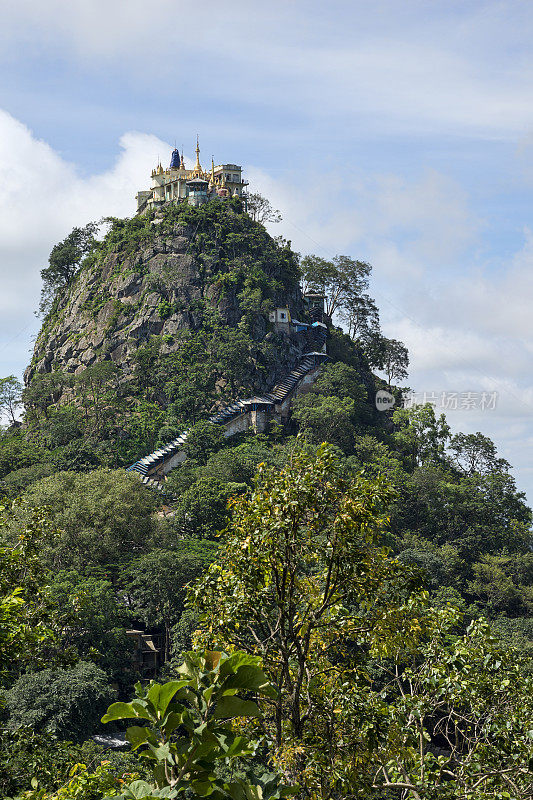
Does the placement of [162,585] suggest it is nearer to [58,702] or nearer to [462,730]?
[58,702]

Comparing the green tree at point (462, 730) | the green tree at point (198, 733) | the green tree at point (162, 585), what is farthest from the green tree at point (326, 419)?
the green tree at point (198, 733)

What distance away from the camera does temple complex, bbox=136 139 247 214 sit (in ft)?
252

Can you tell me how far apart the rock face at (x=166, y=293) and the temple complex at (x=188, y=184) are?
9.80ft

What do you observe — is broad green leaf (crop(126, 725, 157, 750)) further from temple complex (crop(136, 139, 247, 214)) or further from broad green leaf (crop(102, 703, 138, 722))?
temple complex (crop(136, 139, 247, 214))

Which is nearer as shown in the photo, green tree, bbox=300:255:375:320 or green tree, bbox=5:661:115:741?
green tree, bbox=5:661:115:741

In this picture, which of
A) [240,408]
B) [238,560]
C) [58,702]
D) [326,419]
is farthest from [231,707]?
[240,408]

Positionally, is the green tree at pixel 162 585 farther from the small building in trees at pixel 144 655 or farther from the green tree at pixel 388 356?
the green tree at pixel 388 356

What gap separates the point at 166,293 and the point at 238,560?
62610 mm

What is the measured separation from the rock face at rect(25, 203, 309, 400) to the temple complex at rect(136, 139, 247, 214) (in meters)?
2.99

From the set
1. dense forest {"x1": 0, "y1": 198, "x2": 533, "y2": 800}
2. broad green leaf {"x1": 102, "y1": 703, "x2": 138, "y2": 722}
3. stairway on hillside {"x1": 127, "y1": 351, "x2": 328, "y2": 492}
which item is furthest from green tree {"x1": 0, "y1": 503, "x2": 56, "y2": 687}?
stairway on hillside {"x1": 127, "y1": 351, "x2": 328, "y2": 492}

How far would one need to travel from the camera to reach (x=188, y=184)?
7644 cm

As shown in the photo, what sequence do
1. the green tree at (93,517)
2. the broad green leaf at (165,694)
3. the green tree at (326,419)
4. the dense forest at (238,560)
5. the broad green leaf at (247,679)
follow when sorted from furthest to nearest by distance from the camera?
1. the green tree at (326,419)
2. the green tree at (93,517)
3. the dense forest at (238,560)
4. the broad green leaf at (247,679)
5. the broad green leaf at (165,694)

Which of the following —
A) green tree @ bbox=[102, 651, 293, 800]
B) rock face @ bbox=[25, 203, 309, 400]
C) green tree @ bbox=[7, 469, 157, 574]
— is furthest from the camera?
rock face @ bbox=[25, 203, 309, 400]

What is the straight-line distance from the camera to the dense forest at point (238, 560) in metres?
8.72
